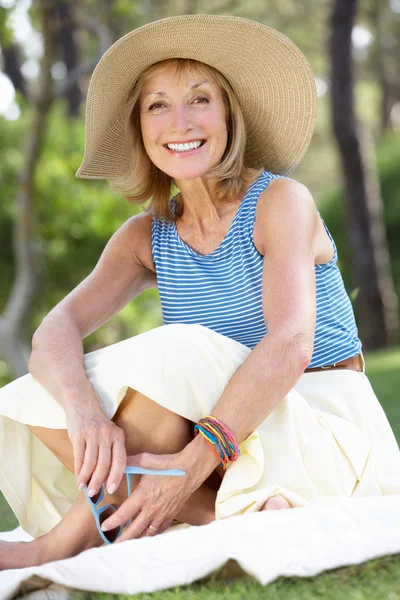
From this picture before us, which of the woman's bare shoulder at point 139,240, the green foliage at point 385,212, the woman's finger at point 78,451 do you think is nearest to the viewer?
the woman's finger at point 78,451

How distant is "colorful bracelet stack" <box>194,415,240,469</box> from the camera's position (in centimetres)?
201

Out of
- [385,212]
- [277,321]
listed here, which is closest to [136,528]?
[277,321]

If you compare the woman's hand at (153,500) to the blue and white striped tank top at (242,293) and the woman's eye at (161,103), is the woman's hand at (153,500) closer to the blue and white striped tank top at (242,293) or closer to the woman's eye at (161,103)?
the blue and white striped tank top at (242,293)

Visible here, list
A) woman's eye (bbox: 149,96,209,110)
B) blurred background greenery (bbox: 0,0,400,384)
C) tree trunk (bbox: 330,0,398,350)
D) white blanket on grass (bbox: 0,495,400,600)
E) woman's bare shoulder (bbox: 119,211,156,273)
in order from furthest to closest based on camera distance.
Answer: tree trunk (bbox: 330,0,398,350), blurred background greenery (bbox: 0,0,400,384), woman's bare shoulder (bbox: 119,211,156,273), woman's eye (bbox: 149,96,209,110), white blanket on grass (bbox: 0,495,400,600)

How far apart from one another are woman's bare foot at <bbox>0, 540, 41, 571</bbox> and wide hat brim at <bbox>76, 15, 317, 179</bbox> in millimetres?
1347

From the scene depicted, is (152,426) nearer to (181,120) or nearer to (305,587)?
(305,587)

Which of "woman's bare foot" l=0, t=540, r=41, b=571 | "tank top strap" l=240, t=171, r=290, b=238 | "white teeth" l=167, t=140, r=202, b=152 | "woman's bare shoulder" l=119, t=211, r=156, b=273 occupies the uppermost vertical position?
"white teeth" l=167, t=140, r=202, b=152

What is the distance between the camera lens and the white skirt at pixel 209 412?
6.84ft

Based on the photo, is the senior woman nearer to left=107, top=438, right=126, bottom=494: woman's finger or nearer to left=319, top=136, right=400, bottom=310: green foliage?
left=107, top=438, right=126, bottom=494: woman's finger

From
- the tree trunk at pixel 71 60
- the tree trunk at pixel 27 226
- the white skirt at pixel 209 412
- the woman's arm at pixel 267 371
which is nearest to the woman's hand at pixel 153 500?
the woman's arm at pixel 267 371

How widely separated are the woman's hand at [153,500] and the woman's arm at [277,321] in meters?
0.04

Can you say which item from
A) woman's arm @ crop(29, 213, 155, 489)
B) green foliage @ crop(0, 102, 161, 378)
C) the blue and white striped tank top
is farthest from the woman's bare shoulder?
green foliage @ crop(0, 102, 161, 378)

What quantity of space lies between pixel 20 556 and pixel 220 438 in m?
0.59

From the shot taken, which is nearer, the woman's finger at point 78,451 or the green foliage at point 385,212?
the woman's finger at point 78,451
